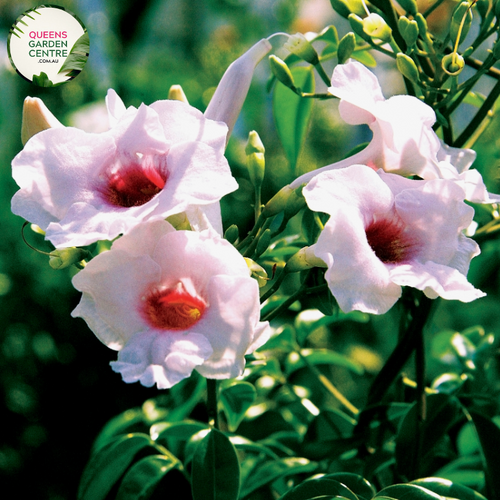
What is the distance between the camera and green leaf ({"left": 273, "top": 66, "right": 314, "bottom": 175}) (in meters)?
0.73

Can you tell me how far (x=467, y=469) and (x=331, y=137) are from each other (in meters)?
1.32

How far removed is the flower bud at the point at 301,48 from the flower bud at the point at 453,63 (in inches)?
5.5

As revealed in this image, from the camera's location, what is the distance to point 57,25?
74 cm

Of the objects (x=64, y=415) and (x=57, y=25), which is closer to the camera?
(x=57, y=25)

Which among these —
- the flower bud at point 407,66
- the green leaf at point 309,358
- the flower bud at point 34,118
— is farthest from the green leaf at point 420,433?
the flower bud at point 34,118

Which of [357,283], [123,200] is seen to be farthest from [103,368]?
[357,283]

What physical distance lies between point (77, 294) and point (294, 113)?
931mm

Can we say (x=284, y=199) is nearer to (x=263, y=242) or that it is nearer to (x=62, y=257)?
(x=263, y=242)

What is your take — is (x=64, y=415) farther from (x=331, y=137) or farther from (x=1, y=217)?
(x=331, y=137)

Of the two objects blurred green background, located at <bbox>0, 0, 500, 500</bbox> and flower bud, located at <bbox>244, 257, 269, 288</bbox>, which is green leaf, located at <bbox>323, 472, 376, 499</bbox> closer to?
flower bud, located at <bbox>244, 257, 269, 288</bbox>

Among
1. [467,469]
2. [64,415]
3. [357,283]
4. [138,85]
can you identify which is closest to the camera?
[357,283]

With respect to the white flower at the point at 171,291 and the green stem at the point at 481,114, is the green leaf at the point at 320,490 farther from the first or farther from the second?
the green stem at the point at 481,114

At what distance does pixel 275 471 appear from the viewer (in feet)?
2.22

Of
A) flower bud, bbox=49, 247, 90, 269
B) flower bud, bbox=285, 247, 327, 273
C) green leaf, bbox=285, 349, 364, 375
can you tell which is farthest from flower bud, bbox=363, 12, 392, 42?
green leaf, bbox=285, 349, 364, 375
